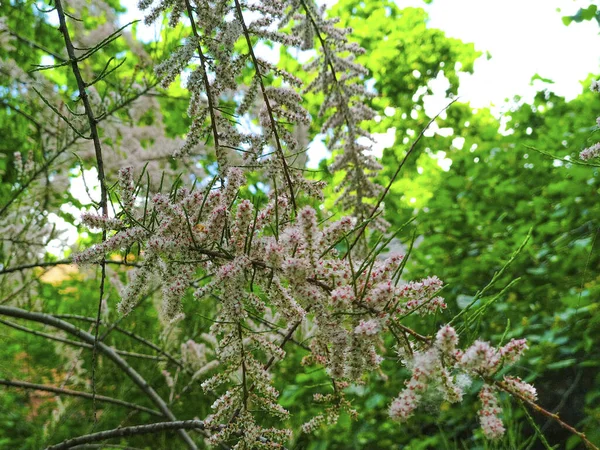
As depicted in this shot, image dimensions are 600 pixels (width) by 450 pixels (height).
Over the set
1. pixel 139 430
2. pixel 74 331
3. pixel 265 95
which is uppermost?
pixel 265 95

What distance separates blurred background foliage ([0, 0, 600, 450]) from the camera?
292 centimetres

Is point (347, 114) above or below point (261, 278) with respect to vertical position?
above

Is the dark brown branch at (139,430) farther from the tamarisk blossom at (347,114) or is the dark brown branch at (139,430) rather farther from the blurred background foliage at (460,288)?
the tamarisk blossom at (347,114)

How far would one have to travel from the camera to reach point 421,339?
83 centimetres

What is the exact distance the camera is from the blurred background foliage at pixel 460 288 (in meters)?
2.92

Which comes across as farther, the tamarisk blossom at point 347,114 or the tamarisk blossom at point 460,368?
the tamarisk blossom at point 347,114

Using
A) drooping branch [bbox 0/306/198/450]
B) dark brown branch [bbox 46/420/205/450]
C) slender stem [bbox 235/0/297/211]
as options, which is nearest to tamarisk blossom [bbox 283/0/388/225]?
slender stem [bbox 235/0/297/211]

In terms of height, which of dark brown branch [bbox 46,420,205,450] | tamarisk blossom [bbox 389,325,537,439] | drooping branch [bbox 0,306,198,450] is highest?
drooping branch [bbox 0,306,198,450]

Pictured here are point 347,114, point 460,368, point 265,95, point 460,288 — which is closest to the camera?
point 460,368

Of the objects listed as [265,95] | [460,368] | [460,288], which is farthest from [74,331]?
[460,288]

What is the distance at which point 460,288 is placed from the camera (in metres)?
3.73

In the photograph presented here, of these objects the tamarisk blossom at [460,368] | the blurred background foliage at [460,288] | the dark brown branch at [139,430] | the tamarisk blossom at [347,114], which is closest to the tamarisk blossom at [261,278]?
the tamarisk blossom at [460,368]

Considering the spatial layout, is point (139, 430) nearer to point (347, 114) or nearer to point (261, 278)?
point (261, 278)

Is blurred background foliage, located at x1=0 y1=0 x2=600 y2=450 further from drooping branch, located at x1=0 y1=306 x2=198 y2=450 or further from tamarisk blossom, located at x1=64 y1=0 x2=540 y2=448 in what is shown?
tamarisk blossom, located at x1=64 y1=0 x2=540 y2=448
